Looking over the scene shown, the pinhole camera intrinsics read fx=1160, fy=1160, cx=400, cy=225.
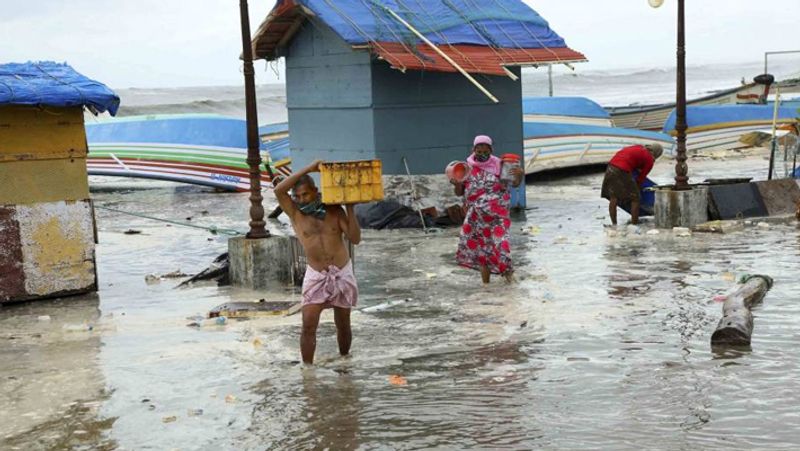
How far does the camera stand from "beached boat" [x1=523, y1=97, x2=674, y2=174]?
2334 centimetres

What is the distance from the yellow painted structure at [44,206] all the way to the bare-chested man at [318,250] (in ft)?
13.7

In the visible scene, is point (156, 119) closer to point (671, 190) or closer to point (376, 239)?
point (376, 239)

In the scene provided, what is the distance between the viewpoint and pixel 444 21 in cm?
1684

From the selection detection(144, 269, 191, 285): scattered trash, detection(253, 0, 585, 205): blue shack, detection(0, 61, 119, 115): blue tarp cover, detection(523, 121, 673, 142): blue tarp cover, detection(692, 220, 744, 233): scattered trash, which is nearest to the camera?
detection(0, 61, 119, 115): blue tarp cover

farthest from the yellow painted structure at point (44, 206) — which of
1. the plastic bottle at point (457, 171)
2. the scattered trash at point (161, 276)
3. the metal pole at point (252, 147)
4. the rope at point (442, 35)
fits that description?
the rope at point (442, 35)

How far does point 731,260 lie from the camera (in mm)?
12117

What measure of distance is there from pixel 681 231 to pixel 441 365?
728 cm

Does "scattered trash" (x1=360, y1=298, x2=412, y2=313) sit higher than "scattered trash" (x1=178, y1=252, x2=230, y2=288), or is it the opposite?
"scattered trash" (x1=178, y1=252, x2=230, y2=288)

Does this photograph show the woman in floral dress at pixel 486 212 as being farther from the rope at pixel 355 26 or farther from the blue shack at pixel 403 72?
the blue shack at pixel 403 72

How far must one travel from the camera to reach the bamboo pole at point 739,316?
8148 millimetres

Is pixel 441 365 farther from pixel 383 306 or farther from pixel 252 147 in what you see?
pixel 252 147

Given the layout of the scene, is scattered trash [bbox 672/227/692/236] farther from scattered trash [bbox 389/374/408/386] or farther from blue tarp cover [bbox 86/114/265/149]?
blue tarp cover [bbox 86/114/265/149]

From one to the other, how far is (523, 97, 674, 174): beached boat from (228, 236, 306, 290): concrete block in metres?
11.7

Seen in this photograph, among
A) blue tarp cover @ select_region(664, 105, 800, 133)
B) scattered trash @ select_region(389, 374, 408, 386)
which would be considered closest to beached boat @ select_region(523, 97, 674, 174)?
blue tarp cover @ select_region(664, 105, 800, 133)
